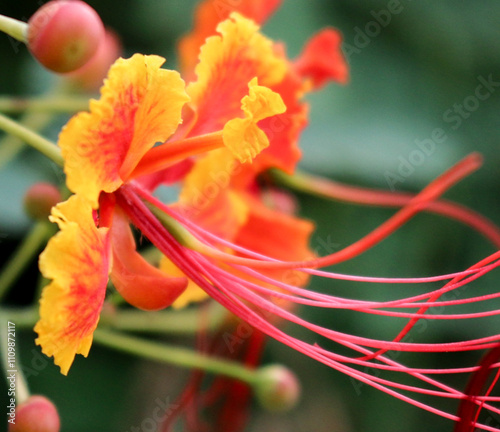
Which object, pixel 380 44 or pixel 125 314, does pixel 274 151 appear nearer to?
pixel 125 314

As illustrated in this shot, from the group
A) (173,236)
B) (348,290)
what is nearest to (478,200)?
(348,290)

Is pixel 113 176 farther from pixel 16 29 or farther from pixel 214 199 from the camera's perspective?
pixel 214 199

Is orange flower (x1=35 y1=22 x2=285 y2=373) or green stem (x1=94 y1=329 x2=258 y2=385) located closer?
orange flower (x1=35 y1=22 x2=285 y2=373)

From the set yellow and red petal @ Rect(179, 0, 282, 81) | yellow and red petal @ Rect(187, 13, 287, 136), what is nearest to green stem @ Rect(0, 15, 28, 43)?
yellow and red petal @ Rect(187, 13, 287, 136)

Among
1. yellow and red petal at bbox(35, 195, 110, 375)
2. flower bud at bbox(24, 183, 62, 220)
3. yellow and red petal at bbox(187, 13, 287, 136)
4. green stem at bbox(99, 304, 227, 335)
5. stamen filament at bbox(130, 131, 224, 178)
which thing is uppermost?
yellow and red petal at bbox(187, 13, 287, 136)

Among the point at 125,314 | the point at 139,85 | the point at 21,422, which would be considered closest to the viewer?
the point at 139,85

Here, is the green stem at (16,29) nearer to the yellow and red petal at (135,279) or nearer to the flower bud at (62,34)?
the flower bud at (62,34)

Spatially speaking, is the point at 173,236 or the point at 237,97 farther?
the point at 237,97

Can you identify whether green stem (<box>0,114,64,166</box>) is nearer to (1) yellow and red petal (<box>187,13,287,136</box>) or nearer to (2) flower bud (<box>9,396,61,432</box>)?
(1) yellow and red petal (<box>187,13,287,136</box>)
